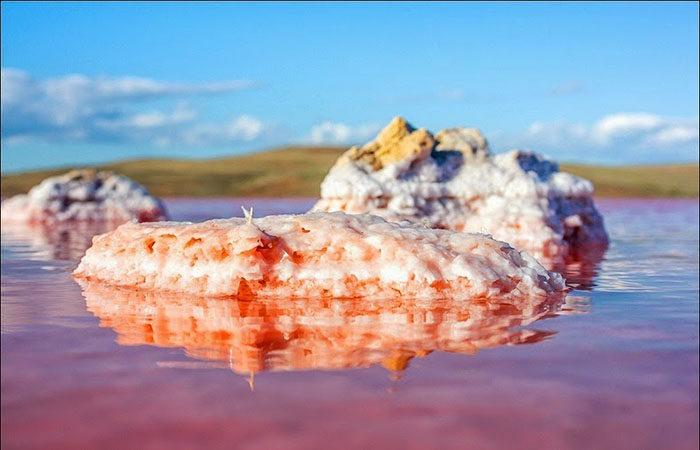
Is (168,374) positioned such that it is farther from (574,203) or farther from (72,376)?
(574,203)

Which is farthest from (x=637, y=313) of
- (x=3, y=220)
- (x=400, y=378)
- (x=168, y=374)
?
(x=3, y=220)

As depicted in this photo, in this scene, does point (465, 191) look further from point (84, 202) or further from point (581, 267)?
point (84, 202)

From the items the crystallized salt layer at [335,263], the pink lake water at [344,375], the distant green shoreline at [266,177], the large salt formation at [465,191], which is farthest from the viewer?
the distant green shoreline at [266,177]

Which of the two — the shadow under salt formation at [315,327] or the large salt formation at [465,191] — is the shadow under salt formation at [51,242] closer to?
the large salt formation at [465,191]

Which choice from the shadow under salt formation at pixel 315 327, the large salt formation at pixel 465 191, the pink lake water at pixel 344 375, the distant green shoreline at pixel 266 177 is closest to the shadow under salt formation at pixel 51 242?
the large salt formation at pixel 465 191

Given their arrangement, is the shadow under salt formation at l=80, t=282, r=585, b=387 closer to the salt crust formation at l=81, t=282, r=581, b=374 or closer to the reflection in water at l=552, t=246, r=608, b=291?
the salt crust formation at l=81, t=282, r=581, b=374

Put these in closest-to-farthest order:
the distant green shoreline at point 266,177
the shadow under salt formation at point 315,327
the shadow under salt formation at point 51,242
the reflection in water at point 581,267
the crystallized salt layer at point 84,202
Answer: the shadow under salt formation at point 315,327
the reflection in water at point 581,267
the shadow under salt formation at point 51,242
the crystallized salt layer at point 84,202
the distant green shoreline at point 266,177
